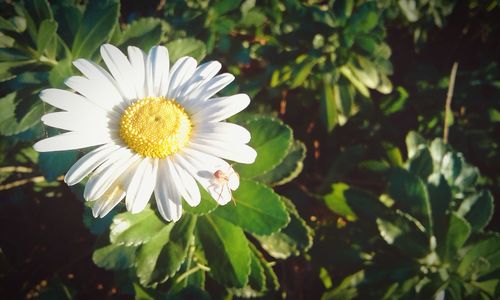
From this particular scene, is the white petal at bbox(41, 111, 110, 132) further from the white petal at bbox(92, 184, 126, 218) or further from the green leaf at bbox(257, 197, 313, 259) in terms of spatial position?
the green leaf at bbox(257, 197, 313, 259)

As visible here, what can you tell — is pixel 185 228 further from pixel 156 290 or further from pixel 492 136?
pixel 492 136

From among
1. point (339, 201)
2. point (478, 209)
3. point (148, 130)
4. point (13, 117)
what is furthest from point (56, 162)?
point (478, 209)

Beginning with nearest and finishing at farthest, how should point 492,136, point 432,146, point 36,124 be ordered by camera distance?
1. point 36,124
2. point 432,146
3. point 492,136

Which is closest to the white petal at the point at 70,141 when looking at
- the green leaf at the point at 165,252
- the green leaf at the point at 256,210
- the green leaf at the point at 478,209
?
the green leaf at the point at 165,252

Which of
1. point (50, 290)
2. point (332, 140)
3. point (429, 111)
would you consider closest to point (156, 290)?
point (50, 290)

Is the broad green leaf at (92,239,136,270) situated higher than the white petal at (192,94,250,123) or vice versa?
the white petal at (192,94,250,123)

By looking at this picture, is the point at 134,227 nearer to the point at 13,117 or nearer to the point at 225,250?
the point at 225,250

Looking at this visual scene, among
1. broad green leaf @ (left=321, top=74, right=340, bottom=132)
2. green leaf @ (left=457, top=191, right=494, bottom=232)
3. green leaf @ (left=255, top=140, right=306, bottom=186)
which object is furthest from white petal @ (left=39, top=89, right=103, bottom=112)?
green leaf @ (left=457, top=191, right=494, bottom=232)

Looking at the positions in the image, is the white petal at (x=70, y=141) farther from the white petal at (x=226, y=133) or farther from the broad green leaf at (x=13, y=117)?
the broad green leaf at (x=13, y=117)
